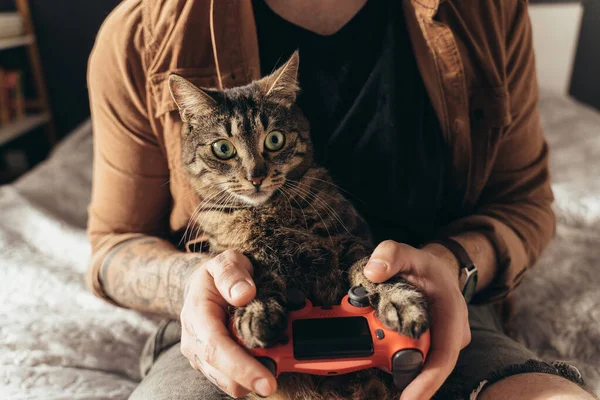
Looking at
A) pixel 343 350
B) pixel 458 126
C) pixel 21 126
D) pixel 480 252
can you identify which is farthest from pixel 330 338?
pixel 21 126

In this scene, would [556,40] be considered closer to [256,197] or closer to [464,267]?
[464,267]

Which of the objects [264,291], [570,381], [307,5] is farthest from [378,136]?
[570,381]

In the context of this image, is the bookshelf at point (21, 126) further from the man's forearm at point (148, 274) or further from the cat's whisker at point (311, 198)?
the cat's whisker at point (311, 198)

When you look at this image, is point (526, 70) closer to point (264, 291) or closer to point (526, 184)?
point (526, 184)

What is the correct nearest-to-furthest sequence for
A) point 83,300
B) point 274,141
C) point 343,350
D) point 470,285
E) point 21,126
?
point 343,350 → point 274,141 → point 470,285 → point 83,300 → point 21,126

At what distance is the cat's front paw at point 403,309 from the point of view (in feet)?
2.11

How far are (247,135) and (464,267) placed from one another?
0.50 metres

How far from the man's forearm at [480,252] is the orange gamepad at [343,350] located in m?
0.35

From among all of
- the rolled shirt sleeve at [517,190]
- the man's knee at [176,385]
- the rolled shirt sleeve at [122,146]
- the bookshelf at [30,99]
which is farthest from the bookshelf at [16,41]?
the rolled shirt sleeve at [517,190]

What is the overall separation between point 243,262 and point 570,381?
0.58m

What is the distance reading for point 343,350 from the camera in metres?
0.63

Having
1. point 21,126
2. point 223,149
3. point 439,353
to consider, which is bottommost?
point 21,126

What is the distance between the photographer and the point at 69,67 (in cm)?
293

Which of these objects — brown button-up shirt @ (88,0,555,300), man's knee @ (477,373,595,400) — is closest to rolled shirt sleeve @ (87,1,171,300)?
brown button-up shirt @ (88,0,555,300)
